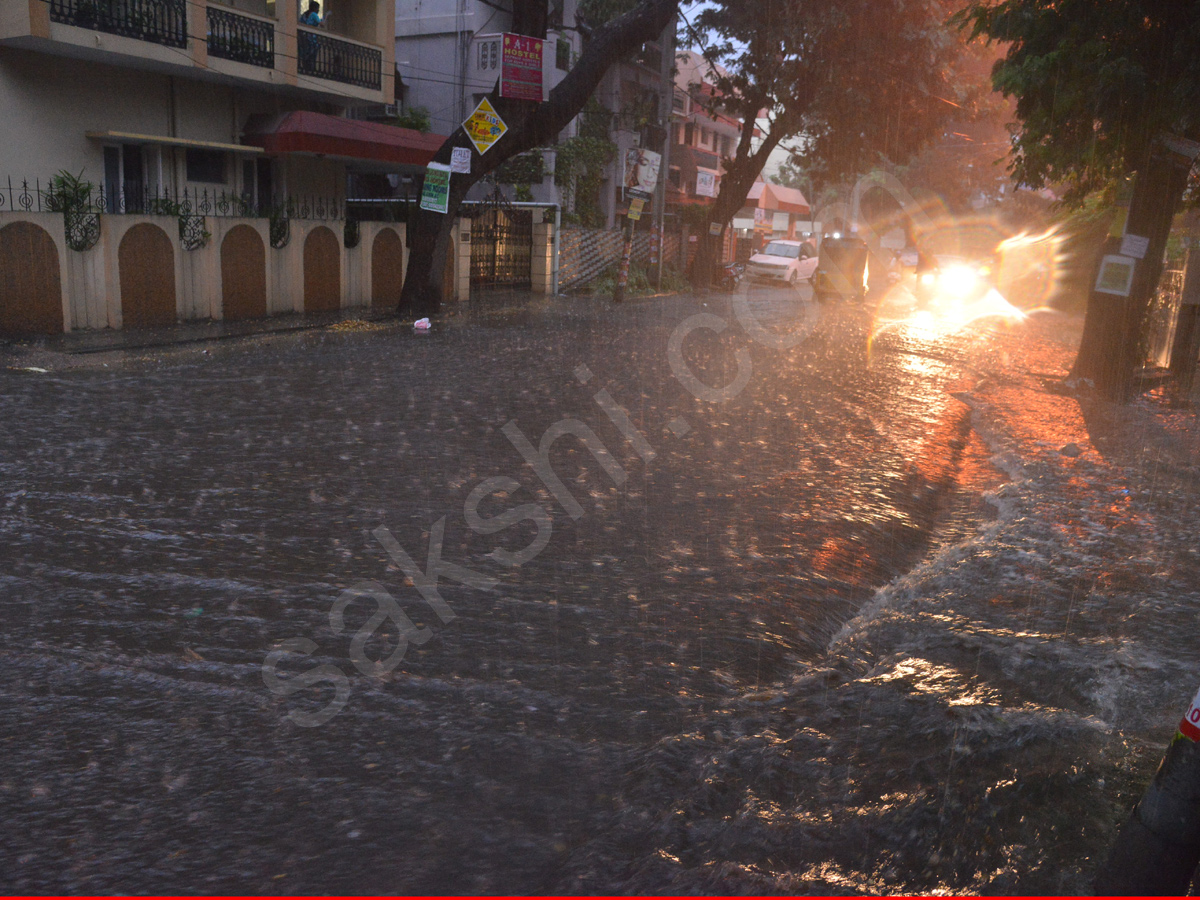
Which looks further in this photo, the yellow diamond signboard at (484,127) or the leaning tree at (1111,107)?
the yellow diamond signboard at (484,127)

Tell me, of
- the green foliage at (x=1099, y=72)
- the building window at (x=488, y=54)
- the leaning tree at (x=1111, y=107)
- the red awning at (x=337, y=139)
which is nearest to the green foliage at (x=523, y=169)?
the building window at (x=488, y=54)

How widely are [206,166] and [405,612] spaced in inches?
780

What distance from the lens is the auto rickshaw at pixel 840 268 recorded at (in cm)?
2747

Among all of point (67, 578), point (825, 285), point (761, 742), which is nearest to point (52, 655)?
point (67, 578)

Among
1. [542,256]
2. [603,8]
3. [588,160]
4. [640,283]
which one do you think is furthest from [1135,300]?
[603,8]

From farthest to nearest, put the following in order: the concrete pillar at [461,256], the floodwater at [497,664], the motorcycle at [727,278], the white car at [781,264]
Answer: the white car at [781,264] → the motorcycle at [727,278] → the concrete pillar at [461,256] → the floodwater at [497,664]

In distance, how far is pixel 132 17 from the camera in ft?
59.6

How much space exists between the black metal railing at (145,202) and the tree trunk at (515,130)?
2047mm

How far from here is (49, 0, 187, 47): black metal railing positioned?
17031 mm

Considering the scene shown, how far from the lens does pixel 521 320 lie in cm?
1847

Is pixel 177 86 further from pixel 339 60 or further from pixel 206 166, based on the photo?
pixel 339 60

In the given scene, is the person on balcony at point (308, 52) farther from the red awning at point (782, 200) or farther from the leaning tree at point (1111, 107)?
the red awning at point (782, 200)

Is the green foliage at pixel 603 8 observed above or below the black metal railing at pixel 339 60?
above

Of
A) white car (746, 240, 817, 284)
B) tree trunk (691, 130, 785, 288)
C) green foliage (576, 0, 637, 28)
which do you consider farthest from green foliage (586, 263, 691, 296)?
green foliage (576, 0, 637, 28)
